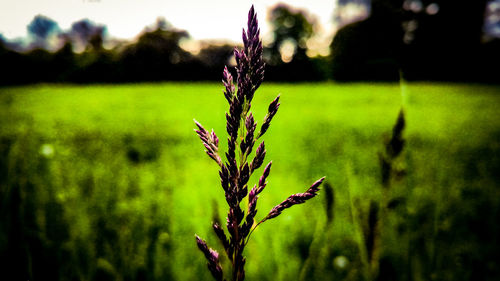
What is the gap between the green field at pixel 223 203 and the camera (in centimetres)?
106

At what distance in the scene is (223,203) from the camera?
300cm

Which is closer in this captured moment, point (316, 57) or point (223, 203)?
point (223, 203)

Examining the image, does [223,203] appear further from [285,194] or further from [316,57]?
[316,57]

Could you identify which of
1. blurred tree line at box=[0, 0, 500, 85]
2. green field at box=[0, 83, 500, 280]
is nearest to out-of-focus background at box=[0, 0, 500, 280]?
green field at box=[0, 83, 500, 280]

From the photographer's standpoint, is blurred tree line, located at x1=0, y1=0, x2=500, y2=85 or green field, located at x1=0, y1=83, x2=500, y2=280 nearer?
green field, located at x1=0, y1=83, x2=500, y2=280

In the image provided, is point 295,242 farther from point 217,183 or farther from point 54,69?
point 54,69

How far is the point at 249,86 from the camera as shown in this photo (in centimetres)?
47

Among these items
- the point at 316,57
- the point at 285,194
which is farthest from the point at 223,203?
the point at 316,57

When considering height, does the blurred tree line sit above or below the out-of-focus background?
above

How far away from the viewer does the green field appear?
1.06 metres

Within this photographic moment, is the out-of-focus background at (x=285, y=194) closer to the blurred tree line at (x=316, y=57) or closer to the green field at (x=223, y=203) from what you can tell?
the green field at (x=223, y=203)

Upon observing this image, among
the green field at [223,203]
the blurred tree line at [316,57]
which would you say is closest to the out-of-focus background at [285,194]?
the green field at [223,203]

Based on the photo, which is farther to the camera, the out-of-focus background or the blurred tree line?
the blurred tree line

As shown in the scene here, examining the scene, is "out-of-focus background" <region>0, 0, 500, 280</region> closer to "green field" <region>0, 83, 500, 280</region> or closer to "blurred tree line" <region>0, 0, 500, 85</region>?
"green field" <region>0, 83, 500, 280</region>
